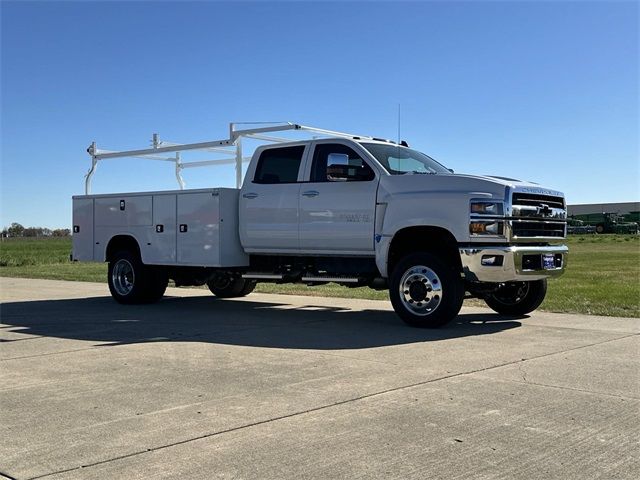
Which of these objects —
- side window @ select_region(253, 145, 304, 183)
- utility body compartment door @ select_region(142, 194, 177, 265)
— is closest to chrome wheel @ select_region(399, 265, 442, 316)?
side window @ select_region(253, 145, 304, 183)

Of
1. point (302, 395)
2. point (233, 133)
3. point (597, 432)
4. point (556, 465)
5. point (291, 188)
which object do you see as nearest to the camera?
point (556, 465)

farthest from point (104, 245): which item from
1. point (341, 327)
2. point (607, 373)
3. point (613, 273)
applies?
point (613, 273)

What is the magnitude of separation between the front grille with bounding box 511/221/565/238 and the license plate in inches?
11.5

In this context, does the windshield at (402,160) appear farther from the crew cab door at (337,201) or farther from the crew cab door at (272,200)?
the crew cab door at (272,200)

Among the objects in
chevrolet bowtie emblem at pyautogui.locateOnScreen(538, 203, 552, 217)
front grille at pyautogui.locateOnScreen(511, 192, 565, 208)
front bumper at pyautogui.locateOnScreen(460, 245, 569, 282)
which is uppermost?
front grille at pyautogui.locateOnScreen(511, 192, 565, 208)

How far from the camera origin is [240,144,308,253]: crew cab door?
1057cm

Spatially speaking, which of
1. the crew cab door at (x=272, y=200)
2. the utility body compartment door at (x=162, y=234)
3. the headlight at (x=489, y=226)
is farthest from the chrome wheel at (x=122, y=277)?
the headlight at (x=489, y=226)

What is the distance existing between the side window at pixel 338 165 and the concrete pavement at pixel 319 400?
2.11m

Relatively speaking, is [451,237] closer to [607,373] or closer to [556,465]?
[607,373]

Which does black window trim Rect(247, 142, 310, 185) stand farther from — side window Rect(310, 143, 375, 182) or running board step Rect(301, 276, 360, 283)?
running board step Rect(301, 276, 360, 283)

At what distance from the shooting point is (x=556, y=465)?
4051 millimetres

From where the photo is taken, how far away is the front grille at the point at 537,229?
9023 mm

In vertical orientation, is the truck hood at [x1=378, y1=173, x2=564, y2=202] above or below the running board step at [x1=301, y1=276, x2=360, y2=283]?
above

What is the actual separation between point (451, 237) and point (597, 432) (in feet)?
15.7
